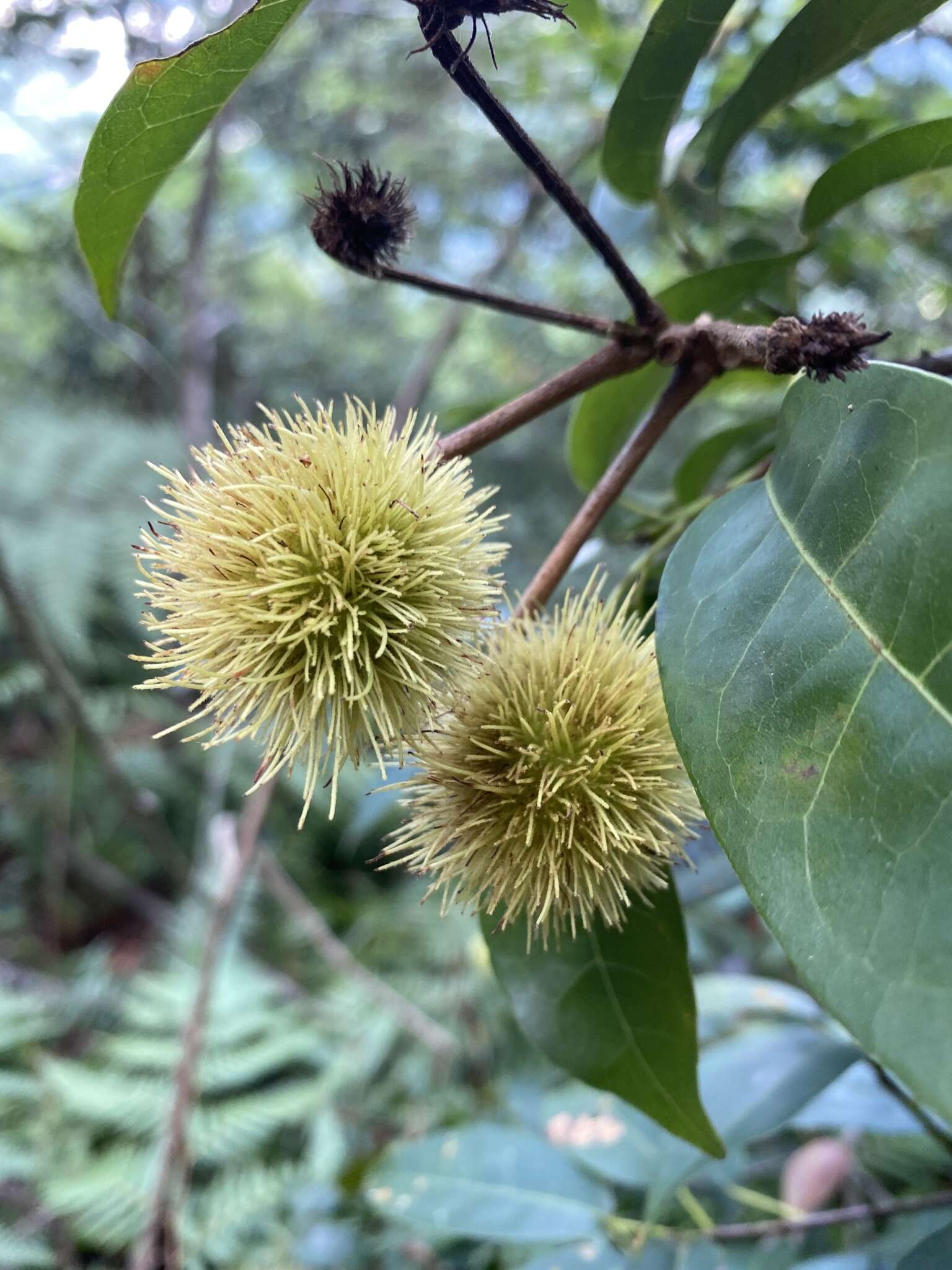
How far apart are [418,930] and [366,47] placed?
11.3 feet

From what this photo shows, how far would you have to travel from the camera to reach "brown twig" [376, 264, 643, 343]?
0.67 meters

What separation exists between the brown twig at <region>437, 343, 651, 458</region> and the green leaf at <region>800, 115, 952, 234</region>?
27 cm

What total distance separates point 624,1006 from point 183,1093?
1.05 meters

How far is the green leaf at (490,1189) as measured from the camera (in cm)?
114

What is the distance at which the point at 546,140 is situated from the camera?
319cm

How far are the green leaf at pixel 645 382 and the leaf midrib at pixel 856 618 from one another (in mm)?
318

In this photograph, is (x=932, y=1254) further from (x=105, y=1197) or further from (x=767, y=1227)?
(x=105, y=1197)

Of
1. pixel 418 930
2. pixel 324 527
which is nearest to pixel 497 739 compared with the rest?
pixel 324 527

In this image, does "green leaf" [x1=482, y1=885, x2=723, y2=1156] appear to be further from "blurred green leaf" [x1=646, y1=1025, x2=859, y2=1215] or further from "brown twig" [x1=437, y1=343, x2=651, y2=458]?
"brown twig" [x1=437, y1=343, x2=651, y2=458]

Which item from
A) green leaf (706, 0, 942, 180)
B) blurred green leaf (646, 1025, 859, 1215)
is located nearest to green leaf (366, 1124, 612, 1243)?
blurred green leaf (646, 1025, 859, 1215)

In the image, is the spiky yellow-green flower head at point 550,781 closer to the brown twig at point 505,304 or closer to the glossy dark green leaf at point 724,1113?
the brown twig at point 505,304

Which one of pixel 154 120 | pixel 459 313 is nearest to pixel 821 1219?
pixel 154 120

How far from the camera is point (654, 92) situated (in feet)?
2.59

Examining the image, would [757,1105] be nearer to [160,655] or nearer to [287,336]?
[160,655]
